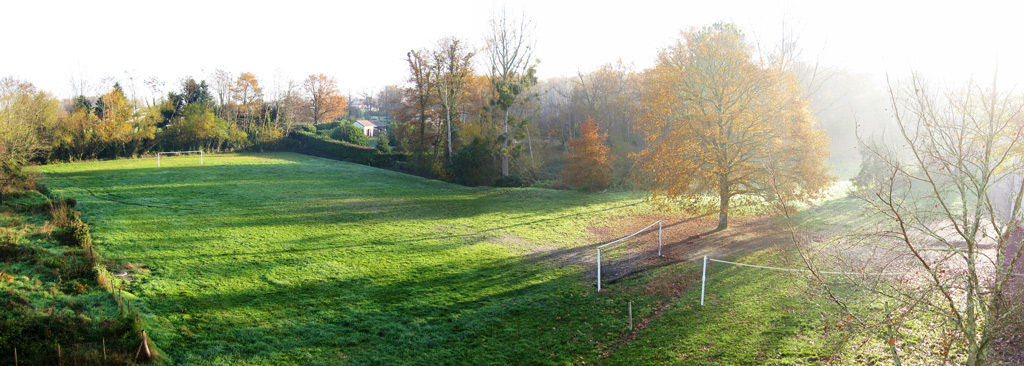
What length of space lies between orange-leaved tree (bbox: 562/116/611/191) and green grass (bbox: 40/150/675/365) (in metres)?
2.74

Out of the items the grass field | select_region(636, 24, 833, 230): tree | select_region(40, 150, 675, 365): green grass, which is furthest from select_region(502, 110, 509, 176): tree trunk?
select_region(636, 24, 833, 230): tree

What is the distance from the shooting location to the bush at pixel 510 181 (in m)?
29.2

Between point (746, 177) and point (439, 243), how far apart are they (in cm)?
1032

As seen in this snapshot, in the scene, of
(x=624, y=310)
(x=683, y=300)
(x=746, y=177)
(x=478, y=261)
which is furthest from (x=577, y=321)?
(x=746, y=177)

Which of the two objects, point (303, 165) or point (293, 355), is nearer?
point (293, 355)

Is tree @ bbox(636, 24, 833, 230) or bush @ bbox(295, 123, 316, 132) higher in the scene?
bush @ bbox(295, 123, 316, 132)

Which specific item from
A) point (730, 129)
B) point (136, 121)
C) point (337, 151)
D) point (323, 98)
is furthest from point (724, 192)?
point (323, 98)

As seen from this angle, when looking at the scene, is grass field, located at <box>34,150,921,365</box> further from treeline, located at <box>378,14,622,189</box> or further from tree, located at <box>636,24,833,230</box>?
treeline, located at <box>378,14,622,189</box>

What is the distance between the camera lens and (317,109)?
64.3 meters

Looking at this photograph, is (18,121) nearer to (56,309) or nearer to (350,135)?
(56,309)

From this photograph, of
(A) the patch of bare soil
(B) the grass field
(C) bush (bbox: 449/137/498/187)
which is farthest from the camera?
(C) bush (bbox: 449/137/498/187)

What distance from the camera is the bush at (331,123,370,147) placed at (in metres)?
44.0

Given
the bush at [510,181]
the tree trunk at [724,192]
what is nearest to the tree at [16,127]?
the bush at [510,181]

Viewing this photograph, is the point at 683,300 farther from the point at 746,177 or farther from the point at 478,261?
the point at 746,177
